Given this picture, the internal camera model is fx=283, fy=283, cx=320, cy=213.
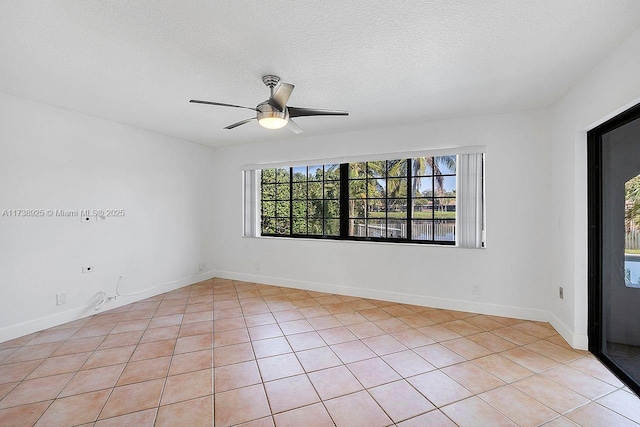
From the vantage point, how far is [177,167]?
15.3 feet

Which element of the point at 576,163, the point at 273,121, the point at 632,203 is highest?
the point at 273,121

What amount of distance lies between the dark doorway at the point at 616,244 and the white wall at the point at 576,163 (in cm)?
7

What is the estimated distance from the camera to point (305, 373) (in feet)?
7.48

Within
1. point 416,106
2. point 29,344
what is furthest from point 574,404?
point 29,344

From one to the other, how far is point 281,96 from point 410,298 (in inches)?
122

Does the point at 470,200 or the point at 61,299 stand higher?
the point at 470,200

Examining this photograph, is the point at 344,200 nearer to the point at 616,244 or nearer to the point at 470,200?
the point at 470,200

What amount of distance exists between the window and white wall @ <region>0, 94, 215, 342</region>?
1.40 m

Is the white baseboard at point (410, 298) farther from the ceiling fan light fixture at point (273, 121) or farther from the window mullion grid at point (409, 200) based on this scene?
the ceiling fan light fixture at point (273, 121)

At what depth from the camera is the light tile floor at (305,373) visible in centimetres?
182

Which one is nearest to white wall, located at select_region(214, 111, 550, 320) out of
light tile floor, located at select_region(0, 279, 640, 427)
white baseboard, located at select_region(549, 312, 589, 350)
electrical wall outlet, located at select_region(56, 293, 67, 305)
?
white baseboard, located at select_region(549, 312, 589, 350)

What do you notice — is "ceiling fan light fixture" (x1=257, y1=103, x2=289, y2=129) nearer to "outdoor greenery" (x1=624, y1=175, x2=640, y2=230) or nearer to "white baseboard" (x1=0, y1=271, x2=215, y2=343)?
"outdoor greenery" (x1=624, y1=175, x2=640, y2=230)

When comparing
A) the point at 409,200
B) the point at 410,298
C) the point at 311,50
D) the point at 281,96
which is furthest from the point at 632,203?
the point at 281,96

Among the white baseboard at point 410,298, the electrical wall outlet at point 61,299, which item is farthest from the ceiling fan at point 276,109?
the electrical wall outlet at point 61,299
